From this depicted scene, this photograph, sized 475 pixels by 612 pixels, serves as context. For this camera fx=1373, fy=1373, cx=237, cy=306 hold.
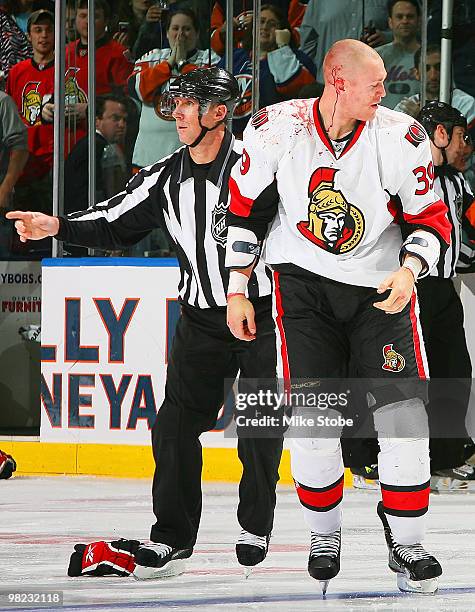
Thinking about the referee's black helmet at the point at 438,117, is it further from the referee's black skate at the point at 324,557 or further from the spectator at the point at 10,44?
the referee's black skate at the point at 324,557

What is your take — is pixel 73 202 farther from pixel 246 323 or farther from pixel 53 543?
pixel 246 323

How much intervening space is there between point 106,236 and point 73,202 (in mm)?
2619

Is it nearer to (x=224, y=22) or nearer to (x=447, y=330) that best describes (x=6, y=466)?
(x=447, y=330)

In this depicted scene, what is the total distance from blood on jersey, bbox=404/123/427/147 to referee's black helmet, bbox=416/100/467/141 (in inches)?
98.2

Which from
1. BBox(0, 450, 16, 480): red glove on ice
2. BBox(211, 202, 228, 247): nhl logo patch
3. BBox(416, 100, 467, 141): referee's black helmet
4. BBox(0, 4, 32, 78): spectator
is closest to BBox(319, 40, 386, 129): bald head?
BBox(211, 202, 228, 247): nhl logo patch

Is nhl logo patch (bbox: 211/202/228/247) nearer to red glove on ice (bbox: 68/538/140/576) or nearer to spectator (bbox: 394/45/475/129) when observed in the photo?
red glove on ice (bbox: 68/538/140/576)

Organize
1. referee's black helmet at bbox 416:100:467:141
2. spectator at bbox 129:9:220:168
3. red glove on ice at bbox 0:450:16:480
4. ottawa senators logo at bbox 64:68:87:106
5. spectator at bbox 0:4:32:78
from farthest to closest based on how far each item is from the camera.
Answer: spectator at bbox 0:4:32:78, spectator at bbox 129:9:220:168, ottawa senators logo at bbox 64:68:87:106, red glove on ice at bbox 0:450:16:480, referee's black helmet at bbox 416:100:467:141

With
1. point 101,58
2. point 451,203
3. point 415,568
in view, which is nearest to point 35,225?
point 415,568

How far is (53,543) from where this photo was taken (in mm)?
4277

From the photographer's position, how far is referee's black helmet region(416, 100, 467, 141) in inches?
225

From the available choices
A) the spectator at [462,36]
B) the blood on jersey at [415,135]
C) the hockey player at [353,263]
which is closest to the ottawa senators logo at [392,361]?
the hockey player at [353,263]

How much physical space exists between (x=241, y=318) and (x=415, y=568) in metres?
0.72

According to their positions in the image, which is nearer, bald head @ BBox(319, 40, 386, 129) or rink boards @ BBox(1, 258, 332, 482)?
bald head @ BBox(319, 40, 386, 129)

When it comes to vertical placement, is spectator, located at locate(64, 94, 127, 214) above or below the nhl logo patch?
below
